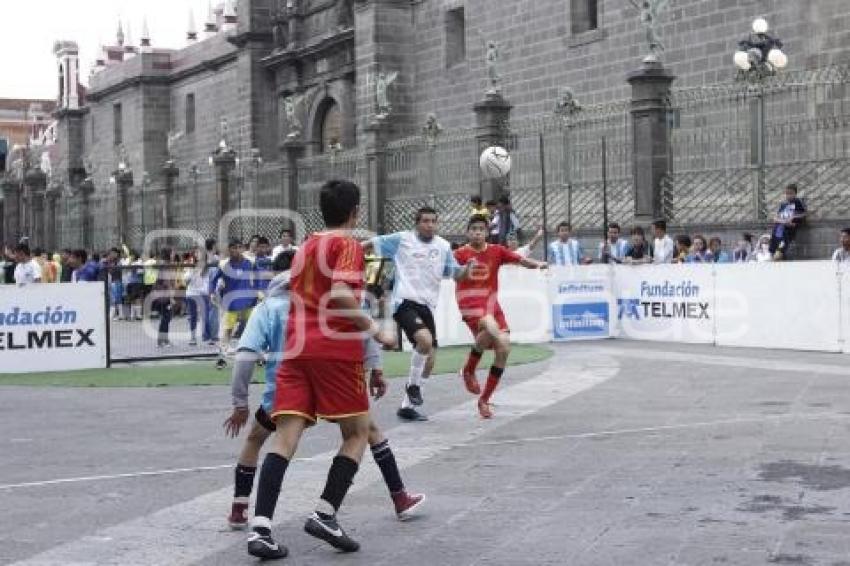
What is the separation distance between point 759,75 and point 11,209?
45349mm

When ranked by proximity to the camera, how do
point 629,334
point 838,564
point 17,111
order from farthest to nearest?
point 17,111 → point 629,334 → point 838,564

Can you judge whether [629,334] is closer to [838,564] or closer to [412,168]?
[412,168]

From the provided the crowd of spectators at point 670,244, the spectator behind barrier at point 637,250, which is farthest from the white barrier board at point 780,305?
the spectator behind barrier at point 637,250

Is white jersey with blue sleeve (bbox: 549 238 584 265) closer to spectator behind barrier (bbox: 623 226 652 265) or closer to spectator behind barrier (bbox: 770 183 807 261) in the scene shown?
spectator behind barrier (bbox: 623 226 652 265)

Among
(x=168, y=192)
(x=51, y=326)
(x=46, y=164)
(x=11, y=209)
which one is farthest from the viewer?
(x=46, y=164)

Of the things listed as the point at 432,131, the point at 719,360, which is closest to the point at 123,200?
the point at 432,131

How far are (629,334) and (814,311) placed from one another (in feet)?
11.9

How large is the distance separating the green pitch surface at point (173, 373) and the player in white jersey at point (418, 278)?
3808 mm

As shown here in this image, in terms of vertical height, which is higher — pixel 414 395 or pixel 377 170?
pixel 377 170

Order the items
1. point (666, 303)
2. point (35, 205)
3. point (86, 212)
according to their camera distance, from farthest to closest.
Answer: point (35, 205)
point (86, 212)
point (666, 303)

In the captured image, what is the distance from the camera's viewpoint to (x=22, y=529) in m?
7.25

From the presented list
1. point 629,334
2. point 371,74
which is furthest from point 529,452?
point 371,74

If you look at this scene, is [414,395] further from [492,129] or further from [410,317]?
[492,129]

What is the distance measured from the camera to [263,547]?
248 inches
